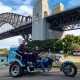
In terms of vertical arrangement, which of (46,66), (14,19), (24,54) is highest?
(14,19)

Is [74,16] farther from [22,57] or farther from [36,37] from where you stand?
[22,57]

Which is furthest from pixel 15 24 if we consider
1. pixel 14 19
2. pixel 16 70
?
pixel 16 70

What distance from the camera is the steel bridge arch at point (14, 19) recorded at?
10222 cm

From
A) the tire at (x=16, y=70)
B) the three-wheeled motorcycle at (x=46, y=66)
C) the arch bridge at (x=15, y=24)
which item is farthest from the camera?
the arch bridge at (x=15, y=24)

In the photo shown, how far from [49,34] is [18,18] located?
39387mm

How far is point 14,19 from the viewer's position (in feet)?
355

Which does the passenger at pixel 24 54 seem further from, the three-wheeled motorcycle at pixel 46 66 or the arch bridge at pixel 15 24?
the arch bridge at pixel 15 24

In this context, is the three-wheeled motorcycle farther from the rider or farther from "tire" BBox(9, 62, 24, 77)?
the rider

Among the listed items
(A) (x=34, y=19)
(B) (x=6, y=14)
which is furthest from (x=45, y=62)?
(B) (x=6, y=14)

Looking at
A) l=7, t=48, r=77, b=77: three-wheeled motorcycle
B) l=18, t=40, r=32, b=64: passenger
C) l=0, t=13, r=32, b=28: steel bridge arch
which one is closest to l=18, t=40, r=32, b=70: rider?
l=18, t=40, r=32, b=64: passenger

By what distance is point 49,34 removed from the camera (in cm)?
7394

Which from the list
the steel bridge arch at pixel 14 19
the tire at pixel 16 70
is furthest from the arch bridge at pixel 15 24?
the tire at pixel 16 70

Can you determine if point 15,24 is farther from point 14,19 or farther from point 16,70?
point 16,70

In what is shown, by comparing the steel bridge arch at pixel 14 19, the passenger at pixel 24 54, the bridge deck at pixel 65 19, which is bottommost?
the passenger at pixel 24 54
